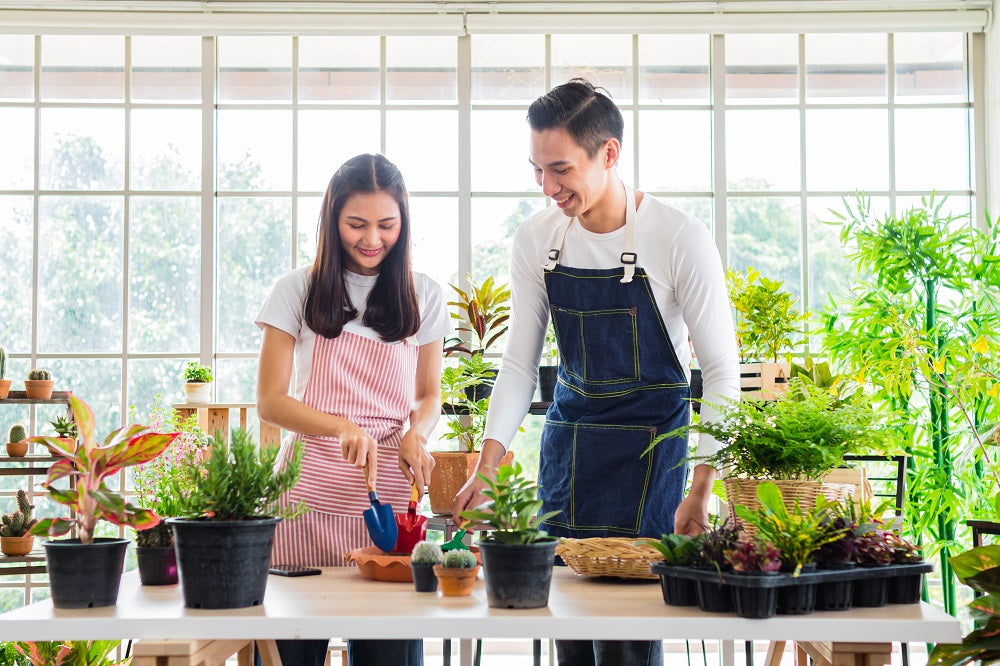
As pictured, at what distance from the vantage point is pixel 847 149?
4.62m

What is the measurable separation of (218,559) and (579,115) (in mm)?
1146

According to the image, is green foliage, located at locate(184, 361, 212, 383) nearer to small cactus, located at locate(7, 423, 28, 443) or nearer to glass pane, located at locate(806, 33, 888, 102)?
small cactus, located at locate(7, 423, 28, 443)

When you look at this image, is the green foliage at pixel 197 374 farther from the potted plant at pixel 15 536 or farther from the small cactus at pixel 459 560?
the small cactus at pixel 459 560

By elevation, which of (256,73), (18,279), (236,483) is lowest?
(236,483)

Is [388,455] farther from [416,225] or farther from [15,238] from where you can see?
[15,238]

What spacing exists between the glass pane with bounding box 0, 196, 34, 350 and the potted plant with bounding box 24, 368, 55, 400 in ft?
1.49

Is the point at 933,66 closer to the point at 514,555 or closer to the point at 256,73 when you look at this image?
the point at 256,73

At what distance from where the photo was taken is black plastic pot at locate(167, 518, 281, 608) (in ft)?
4.30

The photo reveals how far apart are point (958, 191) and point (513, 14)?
229 cm

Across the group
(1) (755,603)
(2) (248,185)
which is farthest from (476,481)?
(2) (248,185)

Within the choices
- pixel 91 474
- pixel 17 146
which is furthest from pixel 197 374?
pixel 91 474

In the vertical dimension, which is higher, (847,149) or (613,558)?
(847,149)

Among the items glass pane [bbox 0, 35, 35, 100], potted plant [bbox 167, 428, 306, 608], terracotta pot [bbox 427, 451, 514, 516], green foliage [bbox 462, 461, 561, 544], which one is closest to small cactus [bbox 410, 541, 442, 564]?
green foliage [bbox 462, 461, 561, 544]

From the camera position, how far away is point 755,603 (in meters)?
1.26
